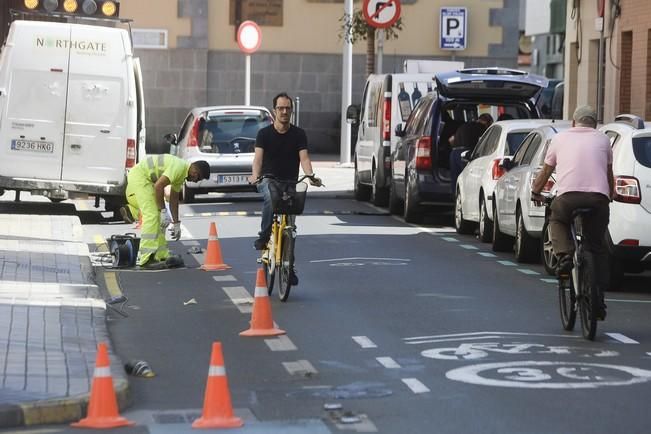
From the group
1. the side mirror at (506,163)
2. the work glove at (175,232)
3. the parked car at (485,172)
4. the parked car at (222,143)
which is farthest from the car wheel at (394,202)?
→ the work glove at (175,232)

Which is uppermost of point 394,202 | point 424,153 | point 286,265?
point 424,153

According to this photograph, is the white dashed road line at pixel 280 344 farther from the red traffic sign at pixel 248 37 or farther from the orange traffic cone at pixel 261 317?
the red traffic sign at pixel 248 37

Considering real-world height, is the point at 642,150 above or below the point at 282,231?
above

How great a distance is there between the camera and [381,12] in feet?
102

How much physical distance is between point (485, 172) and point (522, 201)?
2748 mm

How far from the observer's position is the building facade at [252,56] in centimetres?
4428

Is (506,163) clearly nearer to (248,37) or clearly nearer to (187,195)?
(187,195)

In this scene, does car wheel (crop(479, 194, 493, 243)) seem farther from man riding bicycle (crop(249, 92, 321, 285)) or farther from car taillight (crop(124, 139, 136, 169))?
man riding bicycle (crop(249, 92, 321, 285))

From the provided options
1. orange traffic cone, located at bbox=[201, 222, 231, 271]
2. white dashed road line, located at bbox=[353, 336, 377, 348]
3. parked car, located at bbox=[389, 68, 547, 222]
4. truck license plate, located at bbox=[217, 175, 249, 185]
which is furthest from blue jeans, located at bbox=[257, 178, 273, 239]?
truck license plate, located at bbox=[217, 175, 249, 185]

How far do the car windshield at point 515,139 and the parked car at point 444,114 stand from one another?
2227 millimetres

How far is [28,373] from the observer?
10.4 meters

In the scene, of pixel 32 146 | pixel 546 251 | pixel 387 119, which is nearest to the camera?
pixel 546 251

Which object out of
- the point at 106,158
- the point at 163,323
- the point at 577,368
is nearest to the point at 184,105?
the point at 106,158

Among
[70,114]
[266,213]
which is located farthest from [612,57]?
[266,213]
